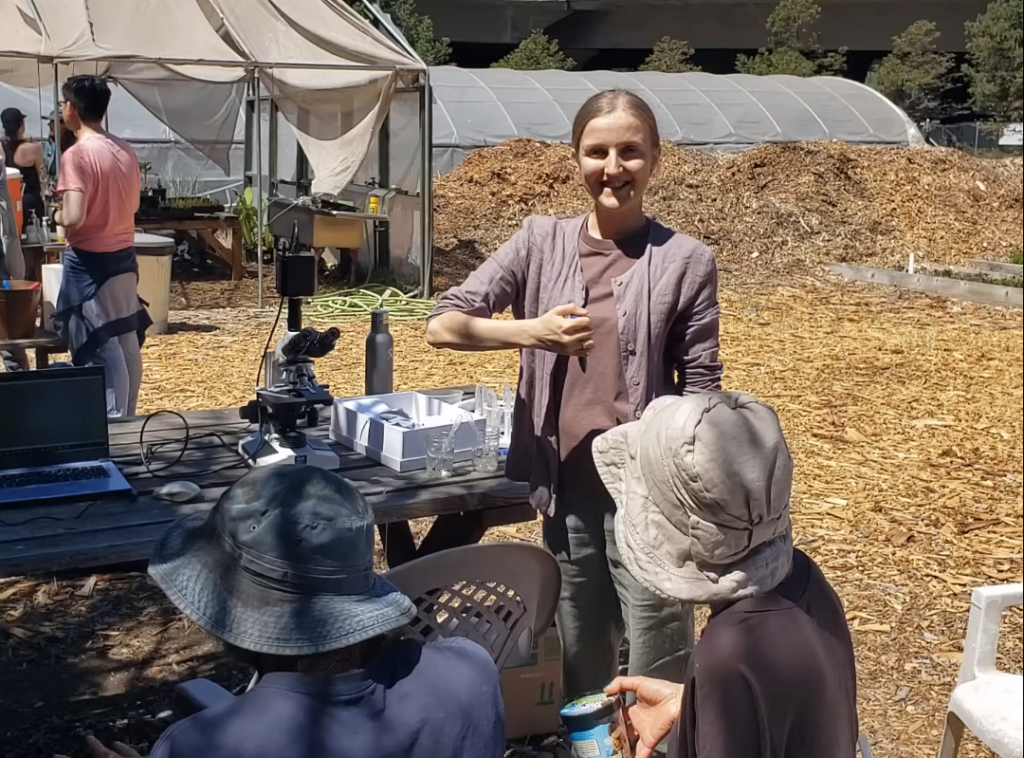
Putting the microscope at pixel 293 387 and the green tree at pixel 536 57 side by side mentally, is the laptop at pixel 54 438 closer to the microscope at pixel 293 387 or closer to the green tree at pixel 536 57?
the microscope at pixel 293 387

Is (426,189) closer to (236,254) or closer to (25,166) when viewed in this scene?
(236,254)

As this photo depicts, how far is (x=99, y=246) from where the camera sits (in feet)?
19.9

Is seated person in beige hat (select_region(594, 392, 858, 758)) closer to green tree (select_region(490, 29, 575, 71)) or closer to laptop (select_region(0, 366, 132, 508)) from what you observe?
A: laptop (select_region(0, 366, 132, 508))

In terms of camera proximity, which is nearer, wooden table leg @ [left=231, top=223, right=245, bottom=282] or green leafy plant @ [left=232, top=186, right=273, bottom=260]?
wooden table leg @ [left=231, top=223, right=245, bottom=282]

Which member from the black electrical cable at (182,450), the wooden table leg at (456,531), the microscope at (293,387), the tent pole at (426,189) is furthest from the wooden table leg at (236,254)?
the microscope at (293,387)

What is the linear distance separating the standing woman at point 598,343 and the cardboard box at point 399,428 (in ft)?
1.66

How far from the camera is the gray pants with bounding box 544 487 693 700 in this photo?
3088mm

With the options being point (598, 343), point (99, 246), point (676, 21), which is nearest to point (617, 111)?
point (598, 343)

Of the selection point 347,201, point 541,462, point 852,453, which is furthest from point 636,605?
point 347,201

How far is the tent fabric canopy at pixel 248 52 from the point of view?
10.3 meters

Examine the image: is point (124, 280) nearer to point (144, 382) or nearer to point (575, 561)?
point (144, 382)

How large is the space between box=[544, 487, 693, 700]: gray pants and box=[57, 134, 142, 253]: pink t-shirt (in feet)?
11.9

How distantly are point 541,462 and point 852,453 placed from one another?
Result: 14.7ft

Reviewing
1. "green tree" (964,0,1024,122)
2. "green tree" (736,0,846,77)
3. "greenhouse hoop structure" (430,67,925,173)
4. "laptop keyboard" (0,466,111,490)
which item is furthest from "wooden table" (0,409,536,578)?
"green tree" (964,0,1024,122)
